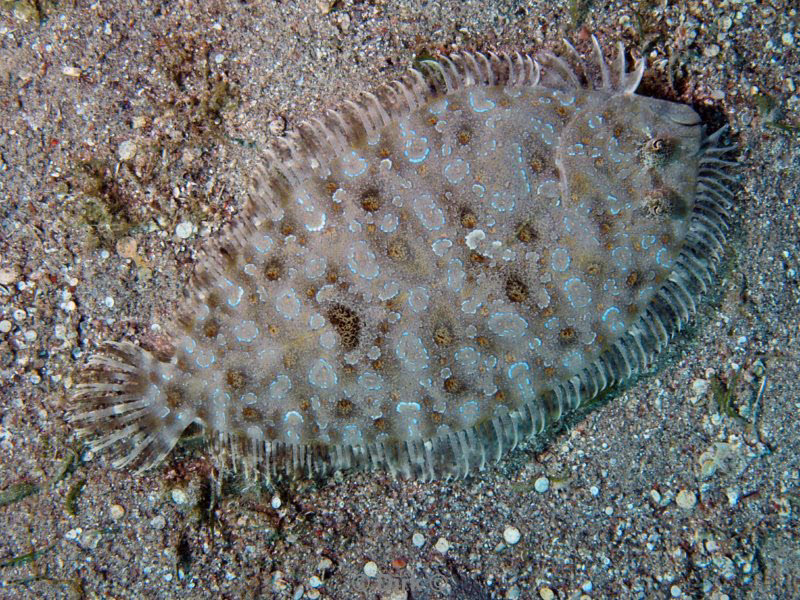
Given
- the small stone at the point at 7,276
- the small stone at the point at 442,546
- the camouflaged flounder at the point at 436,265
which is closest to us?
the camouflaged flounder at the point at 436,265

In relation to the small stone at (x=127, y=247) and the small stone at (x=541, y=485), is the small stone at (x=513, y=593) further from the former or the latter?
the small stone at (x=127, y=247)

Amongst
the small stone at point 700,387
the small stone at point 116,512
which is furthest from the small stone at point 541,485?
the small stone at point 116,512

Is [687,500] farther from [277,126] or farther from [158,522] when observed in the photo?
[277,126]

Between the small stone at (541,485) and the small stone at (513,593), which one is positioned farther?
the small stone at (541,485)

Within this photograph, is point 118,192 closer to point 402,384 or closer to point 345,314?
point 345,314

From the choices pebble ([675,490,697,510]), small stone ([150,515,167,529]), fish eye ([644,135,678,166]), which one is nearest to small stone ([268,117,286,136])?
fish eye ([644,135,678,166])

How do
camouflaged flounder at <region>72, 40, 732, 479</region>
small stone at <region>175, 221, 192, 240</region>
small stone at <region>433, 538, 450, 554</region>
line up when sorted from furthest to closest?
1. small stone at <region>433, 538, 450, 554</region>
2. small stone at <region>175, 221, 192, 240</region>
3. camouflaged flounder at <region>72, 40, 732, 479</region>

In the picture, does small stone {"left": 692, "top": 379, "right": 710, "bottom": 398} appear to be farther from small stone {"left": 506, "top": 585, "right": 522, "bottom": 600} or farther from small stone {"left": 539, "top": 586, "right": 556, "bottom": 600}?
small stone {"left": 506, "top": 585, "right": 522, "bottom": 600}
